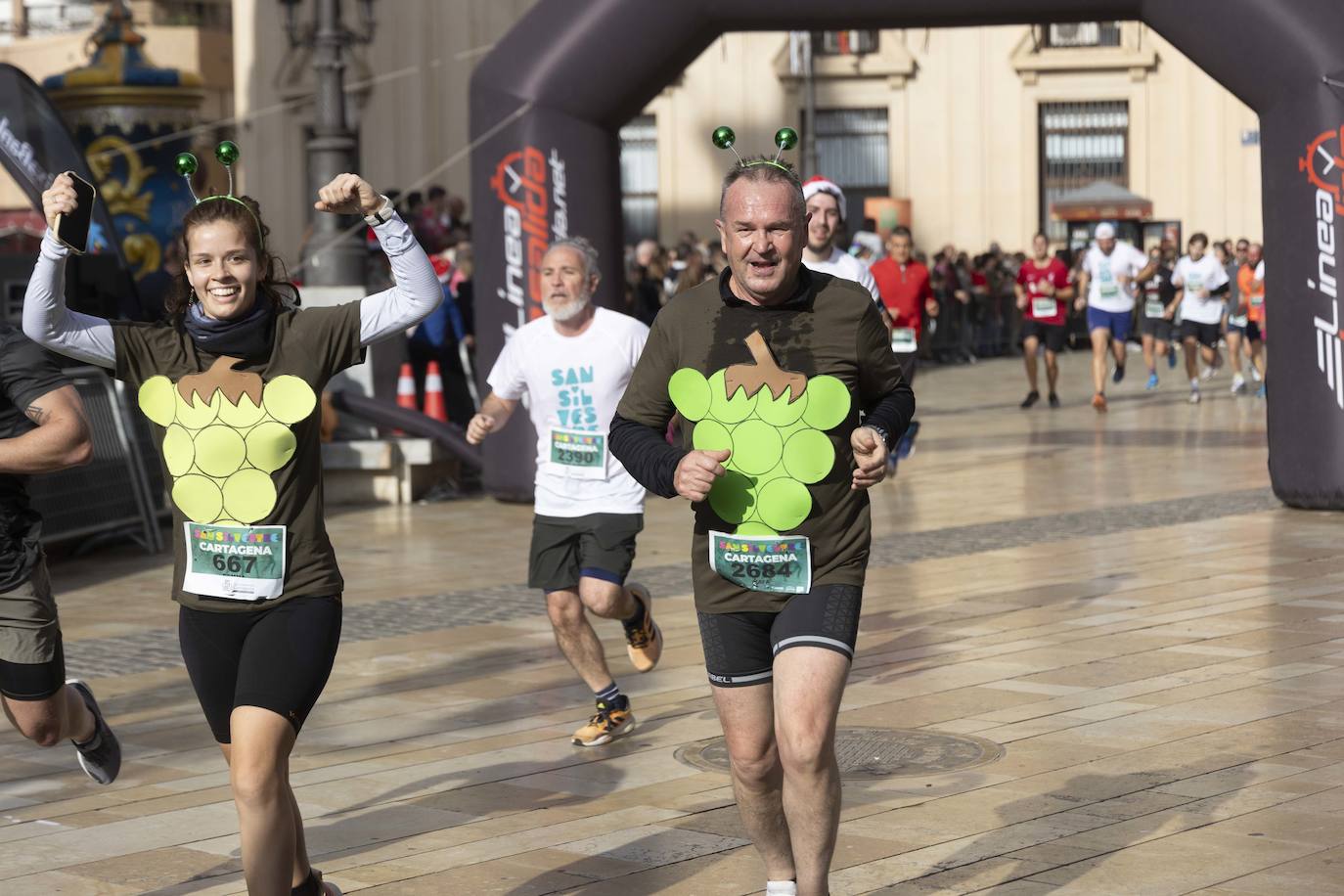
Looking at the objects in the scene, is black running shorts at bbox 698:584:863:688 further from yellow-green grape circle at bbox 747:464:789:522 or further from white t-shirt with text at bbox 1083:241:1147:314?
white t-shirt with text at bbox 1083:241:1147:314

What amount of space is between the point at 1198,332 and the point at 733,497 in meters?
19.9

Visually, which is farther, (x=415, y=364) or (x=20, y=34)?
(x=20, y=34)

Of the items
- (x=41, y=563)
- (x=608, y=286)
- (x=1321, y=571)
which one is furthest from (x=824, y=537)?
(x=608, y=286)

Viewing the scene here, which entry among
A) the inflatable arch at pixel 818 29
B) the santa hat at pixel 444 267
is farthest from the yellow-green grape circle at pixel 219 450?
the santa hat at pixel 444 267

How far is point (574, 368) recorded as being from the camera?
7551mm

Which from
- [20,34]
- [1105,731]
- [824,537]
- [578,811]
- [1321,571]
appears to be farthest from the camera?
[20,34]

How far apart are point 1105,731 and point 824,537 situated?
8.41 ft

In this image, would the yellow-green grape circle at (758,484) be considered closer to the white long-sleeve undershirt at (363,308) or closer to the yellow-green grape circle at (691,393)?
the yellow-green grape circle at (691,393)

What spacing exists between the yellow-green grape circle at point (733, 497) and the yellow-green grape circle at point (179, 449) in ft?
3.69

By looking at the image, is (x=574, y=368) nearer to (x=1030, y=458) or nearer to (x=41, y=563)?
(x=41, y=563)

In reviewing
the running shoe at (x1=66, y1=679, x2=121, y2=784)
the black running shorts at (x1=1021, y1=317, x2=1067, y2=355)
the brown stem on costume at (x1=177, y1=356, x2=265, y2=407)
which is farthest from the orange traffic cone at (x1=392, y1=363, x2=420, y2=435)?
the brown stem on costume at (x1=177, y1=356, x2=265, y2=407)

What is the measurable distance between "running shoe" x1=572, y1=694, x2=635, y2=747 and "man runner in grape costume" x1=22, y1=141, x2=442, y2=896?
2.27 meters

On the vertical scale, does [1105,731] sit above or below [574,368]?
below

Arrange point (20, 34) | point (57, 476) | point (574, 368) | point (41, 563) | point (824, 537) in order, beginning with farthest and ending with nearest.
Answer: point (20, 34) < point (57, 476) < point (574, 368) < point (41, 563) < point (824, 537)
